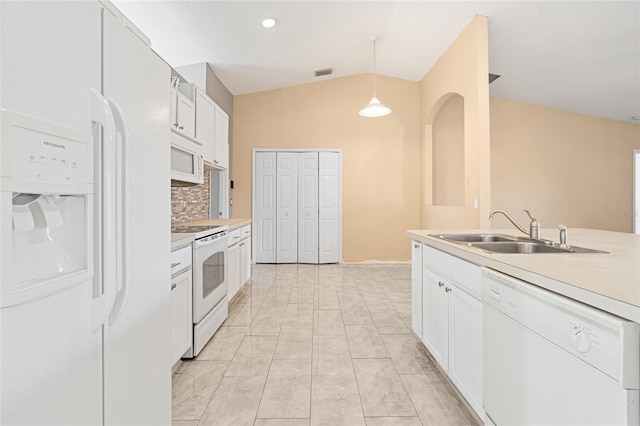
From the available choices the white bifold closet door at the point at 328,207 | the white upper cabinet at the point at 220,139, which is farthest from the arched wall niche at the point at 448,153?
the white upper cabinet at the point at 220,139

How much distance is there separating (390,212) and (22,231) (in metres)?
5.94

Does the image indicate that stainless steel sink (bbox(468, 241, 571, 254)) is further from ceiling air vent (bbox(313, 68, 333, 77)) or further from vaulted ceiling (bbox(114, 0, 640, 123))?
ceiling air vent (bbox(313, 68, 333, 77))

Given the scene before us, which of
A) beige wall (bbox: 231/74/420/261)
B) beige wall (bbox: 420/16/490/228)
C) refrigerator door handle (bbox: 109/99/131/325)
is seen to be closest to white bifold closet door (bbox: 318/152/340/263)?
beige wall (bbox: 231/74/420/261)

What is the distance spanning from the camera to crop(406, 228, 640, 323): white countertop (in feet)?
2.68

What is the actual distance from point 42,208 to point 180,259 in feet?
4.67

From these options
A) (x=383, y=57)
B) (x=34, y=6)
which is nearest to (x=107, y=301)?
(x=34, y=6)

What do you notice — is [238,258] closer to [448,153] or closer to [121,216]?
[121,216]

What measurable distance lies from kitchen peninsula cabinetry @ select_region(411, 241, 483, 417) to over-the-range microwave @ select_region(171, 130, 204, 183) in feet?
5.80

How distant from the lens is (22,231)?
690 millimetres

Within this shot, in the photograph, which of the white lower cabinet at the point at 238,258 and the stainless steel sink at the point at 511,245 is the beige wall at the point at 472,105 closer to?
the stainless steel sink at the point at 511,245

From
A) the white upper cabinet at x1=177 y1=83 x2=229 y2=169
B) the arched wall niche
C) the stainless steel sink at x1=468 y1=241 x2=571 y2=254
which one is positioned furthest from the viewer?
the arched wall niche

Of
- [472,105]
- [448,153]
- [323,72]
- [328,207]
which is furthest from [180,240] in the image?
[448,153]

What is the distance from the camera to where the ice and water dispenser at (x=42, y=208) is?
2.06 ft

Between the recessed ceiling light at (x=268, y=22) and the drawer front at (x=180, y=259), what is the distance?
9.61 feet
